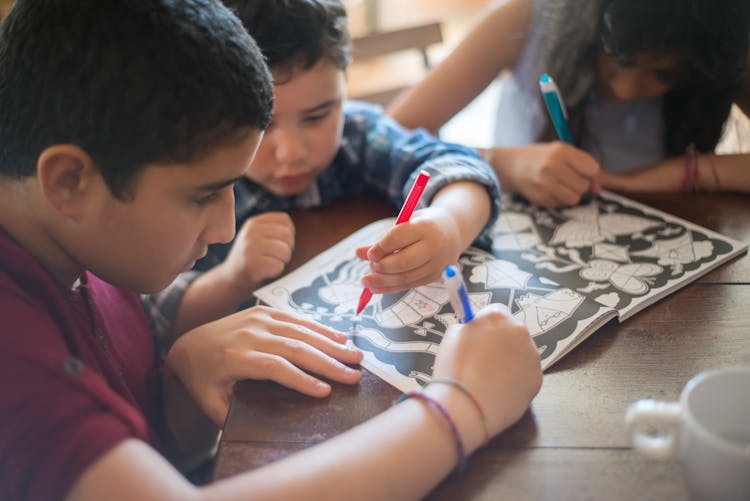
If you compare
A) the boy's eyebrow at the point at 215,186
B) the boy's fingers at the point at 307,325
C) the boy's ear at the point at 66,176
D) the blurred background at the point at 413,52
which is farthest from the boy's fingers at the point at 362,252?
the blurred background at the point at 413,52

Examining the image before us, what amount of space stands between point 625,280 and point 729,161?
349 millimetres

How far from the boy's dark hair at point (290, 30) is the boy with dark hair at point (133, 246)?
0.27m

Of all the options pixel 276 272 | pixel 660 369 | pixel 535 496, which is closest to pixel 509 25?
pixel 276 272

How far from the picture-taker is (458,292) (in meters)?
Answer: 0.60

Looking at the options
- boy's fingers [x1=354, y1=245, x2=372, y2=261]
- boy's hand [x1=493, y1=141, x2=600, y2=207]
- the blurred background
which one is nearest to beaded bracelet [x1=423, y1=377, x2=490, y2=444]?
boy's fingers [x1=354, y1=245, x2=372, y2=261]

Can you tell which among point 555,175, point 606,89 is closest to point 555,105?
point 555,175

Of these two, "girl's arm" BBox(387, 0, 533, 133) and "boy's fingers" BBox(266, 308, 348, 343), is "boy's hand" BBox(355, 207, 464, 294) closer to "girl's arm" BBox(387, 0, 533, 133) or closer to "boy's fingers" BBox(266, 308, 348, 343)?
"boy's fingers" BBox(266, 308, 348, 343)

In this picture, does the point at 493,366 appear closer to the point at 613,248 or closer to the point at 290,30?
the point at 613,248

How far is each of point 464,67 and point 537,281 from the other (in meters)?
0.60

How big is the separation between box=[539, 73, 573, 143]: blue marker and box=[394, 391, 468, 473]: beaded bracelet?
574mm

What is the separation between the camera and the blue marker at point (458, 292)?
59 cm

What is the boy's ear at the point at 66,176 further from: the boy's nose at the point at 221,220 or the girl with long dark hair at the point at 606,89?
the girl with long dark hair at the point at 606,89

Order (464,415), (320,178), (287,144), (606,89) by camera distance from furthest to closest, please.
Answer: (606,89), (320,178), (287,144), (464,415)

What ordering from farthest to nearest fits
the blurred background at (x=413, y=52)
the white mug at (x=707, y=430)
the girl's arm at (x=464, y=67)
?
the blurred background at (x=413, y=52), the girl's arm at (x=464, y=67), the white mug at (x=707, y=430)
